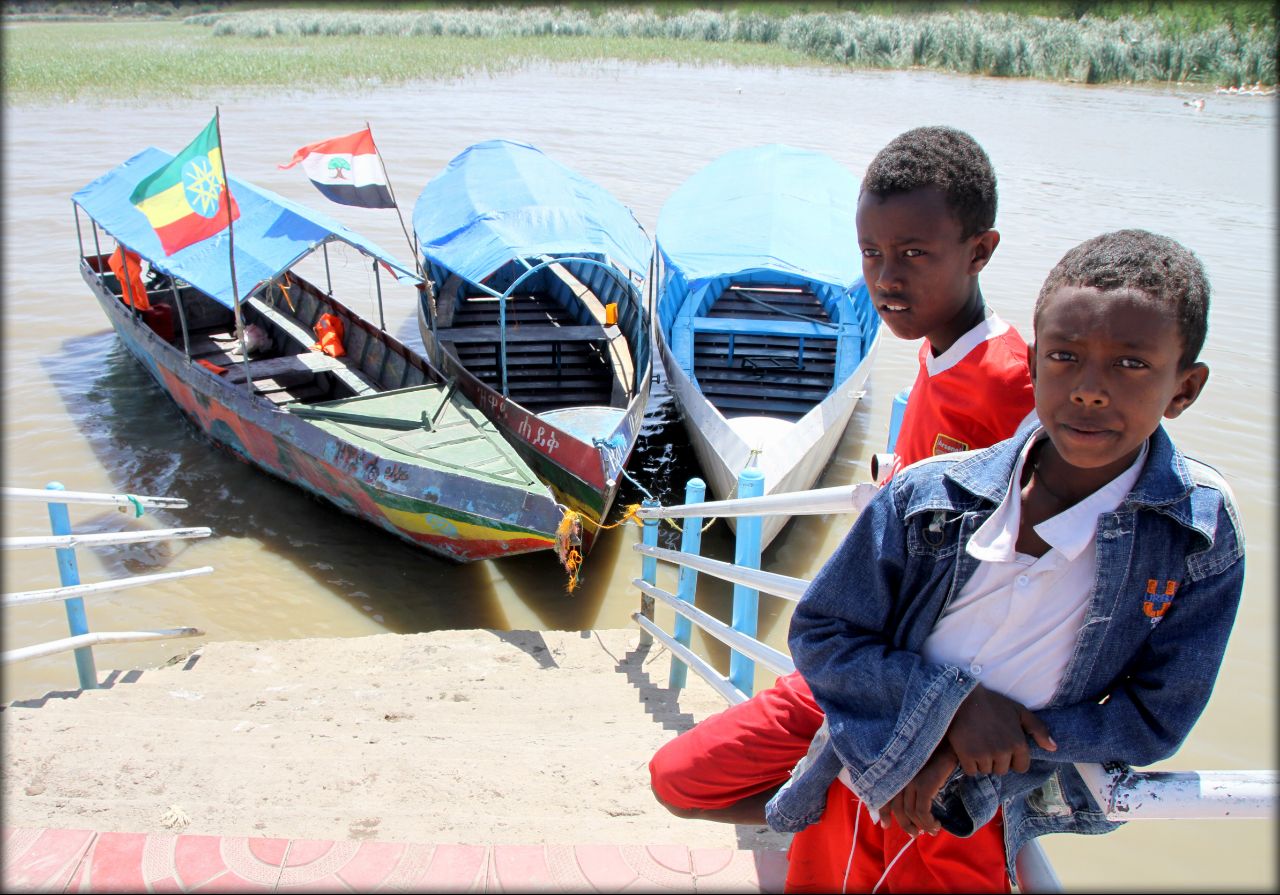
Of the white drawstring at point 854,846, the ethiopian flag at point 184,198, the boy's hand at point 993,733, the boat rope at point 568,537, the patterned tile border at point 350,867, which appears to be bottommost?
the boat rope at point 568,537

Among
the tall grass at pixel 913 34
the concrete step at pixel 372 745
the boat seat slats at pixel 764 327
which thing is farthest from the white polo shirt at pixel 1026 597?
the tall grass at pixel 913 34

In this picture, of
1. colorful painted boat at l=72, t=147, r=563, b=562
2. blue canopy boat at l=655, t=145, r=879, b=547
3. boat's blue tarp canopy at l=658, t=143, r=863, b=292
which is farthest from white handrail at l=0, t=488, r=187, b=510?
boat's blue tarp canopy at l=658, t=143, r=863, b=292

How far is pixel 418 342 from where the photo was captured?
1128 cm

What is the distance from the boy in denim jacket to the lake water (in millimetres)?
2609

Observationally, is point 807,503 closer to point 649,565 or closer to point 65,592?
point 649,565

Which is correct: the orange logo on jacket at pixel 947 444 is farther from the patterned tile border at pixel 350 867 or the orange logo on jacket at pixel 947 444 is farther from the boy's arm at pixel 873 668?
the patterned tile border at pixel 350 867

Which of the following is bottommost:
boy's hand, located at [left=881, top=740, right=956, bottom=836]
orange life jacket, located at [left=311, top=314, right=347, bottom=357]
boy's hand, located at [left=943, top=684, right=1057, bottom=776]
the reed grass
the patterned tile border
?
orange life jacket, located at [left=311, top=314, right=347, bottom=357]

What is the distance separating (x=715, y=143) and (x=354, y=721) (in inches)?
760

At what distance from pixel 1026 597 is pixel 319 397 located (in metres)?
8.05

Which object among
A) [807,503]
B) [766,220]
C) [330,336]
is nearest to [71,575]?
[807,503]

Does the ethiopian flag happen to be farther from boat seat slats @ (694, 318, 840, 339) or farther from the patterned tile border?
the patterned tile border

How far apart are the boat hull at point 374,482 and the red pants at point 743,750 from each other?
4044 mm

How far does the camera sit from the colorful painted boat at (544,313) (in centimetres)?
690

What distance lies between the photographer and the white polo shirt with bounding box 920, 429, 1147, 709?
1.36 metres
